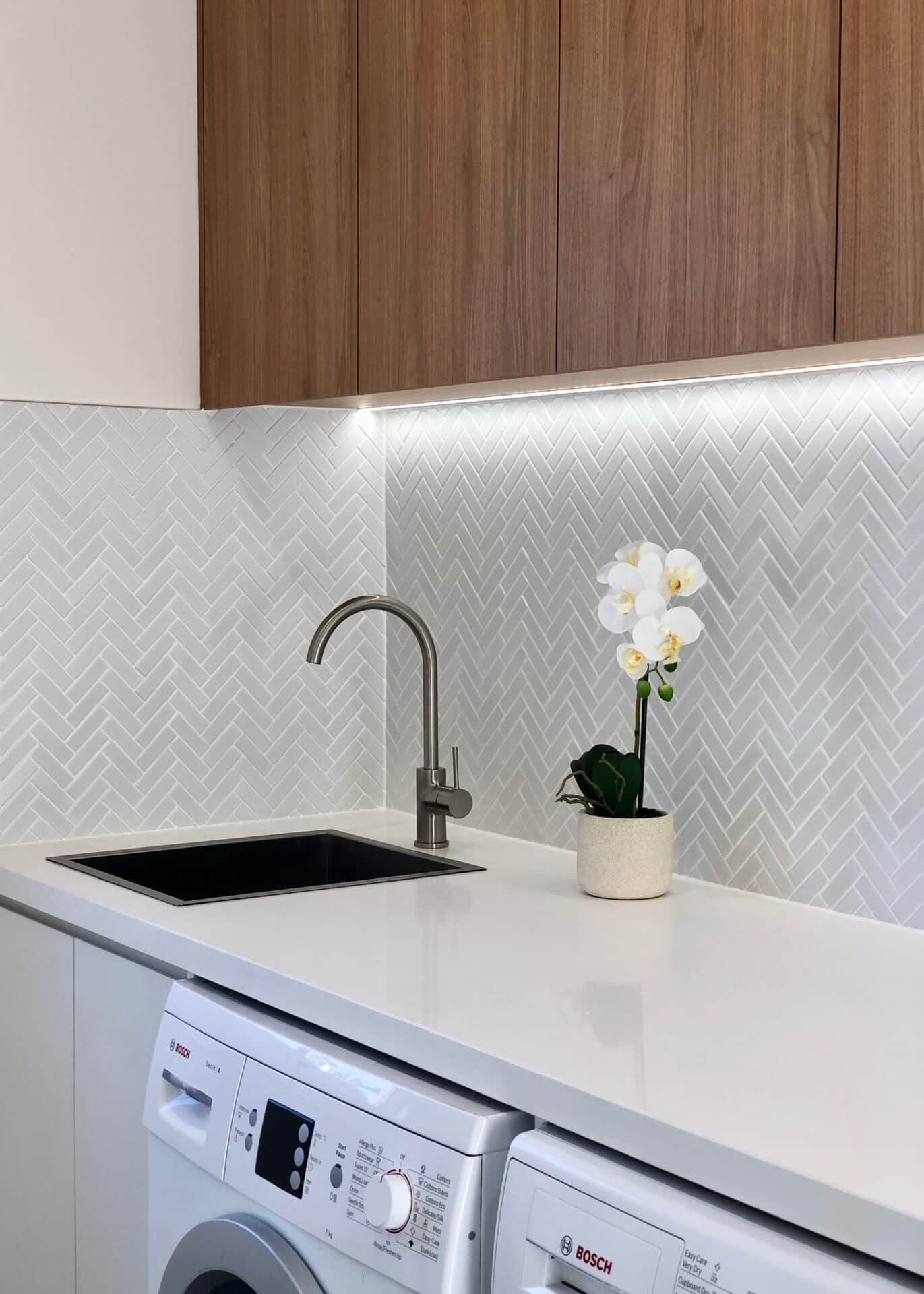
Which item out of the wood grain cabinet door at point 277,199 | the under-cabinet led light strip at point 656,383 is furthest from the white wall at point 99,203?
the under-cabinet led light strip at point 656,383

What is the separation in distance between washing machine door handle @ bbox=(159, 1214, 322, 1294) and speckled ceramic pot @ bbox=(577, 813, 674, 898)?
0.60 m

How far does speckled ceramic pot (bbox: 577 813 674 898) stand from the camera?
1742 mm

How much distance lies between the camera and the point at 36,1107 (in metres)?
1.96

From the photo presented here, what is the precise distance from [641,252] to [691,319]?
0.11 meters

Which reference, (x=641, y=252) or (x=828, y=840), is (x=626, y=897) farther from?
(x=641, y=252)

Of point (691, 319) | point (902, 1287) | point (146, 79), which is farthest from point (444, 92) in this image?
point (902, 1287)

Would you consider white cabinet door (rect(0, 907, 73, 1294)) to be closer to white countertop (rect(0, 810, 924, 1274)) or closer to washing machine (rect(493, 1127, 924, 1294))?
white countertop (rect(0, 810, 924, 1274))

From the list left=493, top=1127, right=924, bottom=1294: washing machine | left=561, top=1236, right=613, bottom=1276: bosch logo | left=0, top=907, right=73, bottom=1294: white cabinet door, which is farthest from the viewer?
left=0, top=907, right=73, bottom=1294: white cabinet door

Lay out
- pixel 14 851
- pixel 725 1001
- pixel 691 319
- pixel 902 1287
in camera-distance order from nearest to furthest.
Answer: pixel 902 1287
pixel 725 1001
pixel 691 319
pixel 14 851

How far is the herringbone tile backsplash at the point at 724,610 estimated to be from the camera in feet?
5.48

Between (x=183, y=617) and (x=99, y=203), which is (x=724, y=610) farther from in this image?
(x=99, y=203)

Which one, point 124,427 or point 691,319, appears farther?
point 124,427

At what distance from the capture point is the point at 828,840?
68.6 inches

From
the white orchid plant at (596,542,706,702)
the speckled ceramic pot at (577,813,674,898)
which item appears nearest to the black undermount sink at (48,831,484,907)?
the speckled ceramic pot at (577,813,674,898)
